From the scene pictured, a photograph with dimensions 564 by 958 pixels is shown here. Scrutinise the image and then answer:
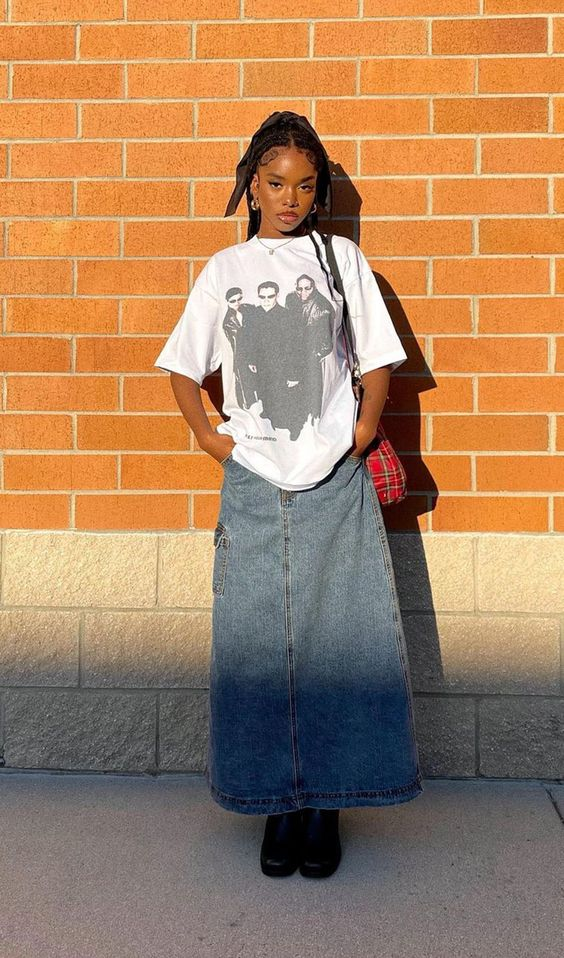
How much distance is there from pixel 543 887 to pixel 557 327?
1.64m

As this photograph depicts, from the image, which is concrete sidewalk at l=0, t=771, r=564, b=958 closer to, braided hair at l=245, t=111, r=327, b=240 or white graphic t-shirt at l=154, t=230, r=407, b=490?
white graphic t-shirt at l=154, t=230, r=407, b=490

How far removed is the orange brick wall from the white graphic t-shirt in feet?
1.57

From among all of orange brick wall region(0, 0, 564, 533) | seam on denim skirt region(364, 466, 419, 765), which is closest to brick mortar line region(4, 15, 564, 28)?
orange brick wall region(0, 0, 564, 533)

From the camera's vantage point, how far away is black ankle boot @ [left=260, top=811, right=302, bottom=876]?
2.42 m

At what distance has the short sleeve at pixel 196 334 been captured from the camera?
8.48 feet

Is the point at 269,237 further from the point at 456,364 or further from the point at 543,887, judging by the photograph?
the point at 543,887

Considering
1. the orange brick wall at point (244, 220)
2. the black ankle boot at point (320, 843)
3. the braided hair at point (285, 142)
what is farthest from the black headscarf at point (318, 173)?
the black ankle boot at point (320, 843)

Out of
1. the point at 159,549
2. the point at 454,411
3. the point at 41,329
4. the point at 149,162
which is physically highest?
the point at 149,162

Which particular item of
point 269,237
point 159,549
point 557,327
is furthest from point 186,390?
point 557,327

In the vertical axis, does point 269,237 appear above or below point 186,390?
above

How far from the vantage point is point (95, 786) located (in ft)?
9.80

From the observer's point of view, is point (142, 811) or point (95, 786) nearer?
point (142, 811)

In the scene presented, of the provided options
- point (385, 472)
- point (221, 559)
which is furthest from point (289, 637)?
point (385, 472)

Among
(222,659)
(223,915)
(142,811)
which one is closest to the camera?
(223,915)
